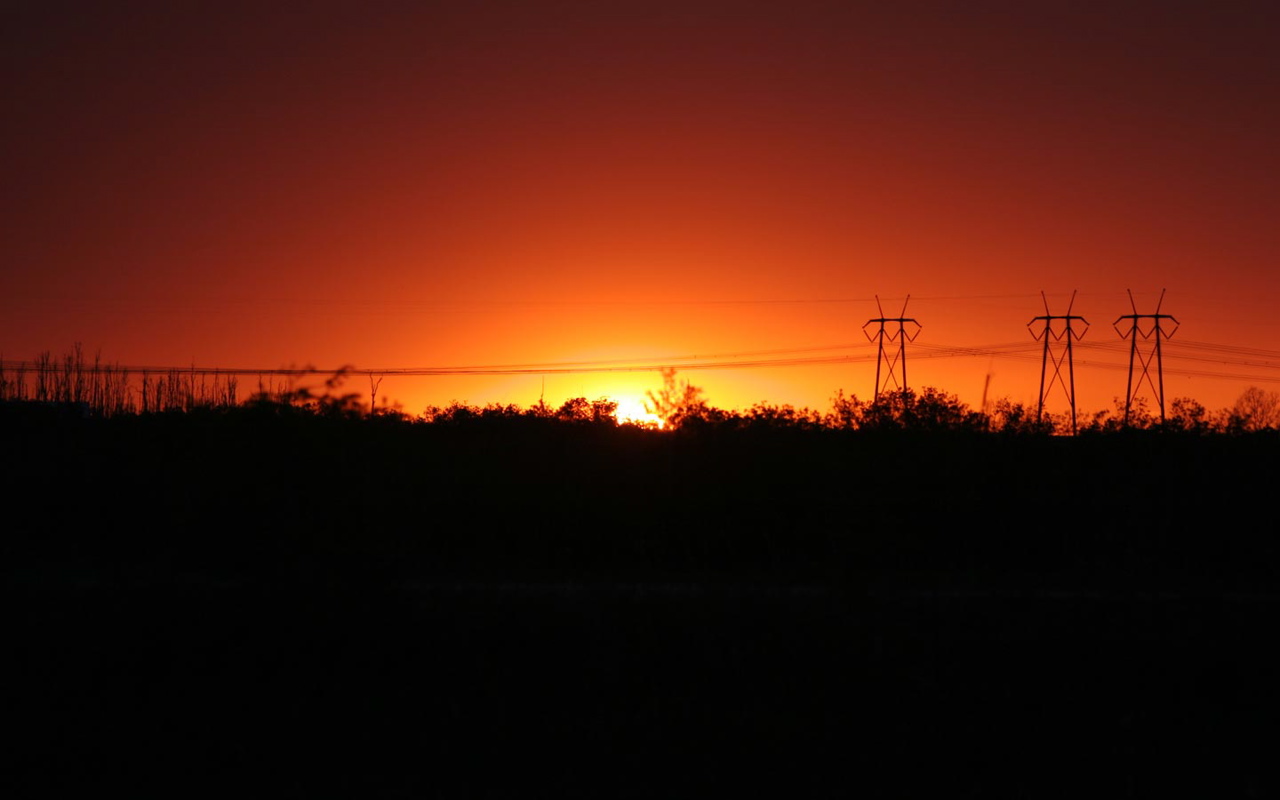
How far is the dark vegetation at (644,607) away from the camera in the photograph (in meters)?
17.3

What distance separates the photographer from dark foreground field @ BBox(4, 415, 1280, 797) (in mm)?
17219

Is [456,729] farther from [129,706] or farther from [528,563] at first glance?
[528,563]

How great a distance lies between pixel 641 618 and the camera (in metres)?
20.1

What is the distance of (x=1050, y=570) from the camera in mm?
26109

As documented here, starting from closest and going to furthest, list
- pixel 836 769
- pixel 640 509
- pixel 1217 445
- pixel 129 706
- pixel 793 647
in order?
pixel 836 769
pixel 129 706
pixel 793 647
pixel 640 509
pixel 1217 445

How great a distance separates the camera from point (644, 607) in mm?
20250

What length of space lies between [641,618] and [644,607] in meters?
0.25

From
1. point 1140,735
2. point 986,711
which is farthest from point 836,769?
point 1140,735

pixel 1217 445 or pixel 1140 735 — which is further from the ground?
pixel 1217 445

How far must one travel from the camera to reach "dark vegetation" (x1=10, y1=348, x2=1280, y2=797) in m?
17.3

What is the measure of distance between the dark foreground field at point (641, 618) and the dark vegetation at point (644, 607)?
6cm

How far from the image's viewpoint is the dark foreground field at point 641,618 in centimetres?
1722

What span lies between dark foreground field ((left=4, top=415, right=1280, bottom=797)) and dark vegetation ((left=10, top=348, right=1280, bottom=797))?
0.06 m

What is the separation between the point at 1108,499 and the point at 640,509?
1131 centimetres
